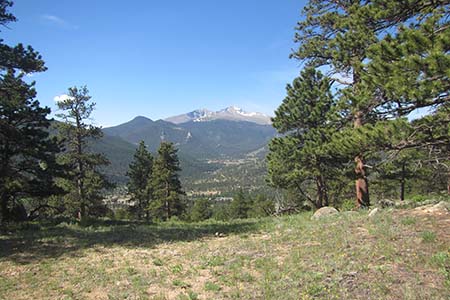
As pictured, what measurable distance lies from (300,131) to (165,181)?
64.5 feet

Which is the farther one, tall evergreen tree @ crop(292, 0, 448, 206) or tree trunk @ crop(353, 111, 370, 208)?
tree trunk @ crop(353, 111, 370, 208)

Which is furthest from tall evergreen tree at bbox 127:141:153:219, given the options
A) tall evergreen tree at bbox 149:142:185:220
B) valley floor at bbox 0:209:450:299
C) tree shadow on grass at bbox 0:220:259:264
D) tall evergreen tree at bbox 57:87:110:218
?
valley floor at bbox 0:209:450:299

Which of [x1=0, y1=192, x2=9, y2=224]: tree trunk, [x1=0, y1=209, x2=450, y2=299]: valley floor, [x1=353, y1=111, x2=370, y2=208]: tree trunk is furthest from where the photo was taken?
[x1=0, y1=192, x2=9, y2=224]: tree trunk

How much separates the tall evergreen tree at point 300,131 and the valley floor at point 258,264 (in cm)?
719

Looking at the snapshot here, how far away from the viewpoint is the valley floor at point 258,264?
22.0ft

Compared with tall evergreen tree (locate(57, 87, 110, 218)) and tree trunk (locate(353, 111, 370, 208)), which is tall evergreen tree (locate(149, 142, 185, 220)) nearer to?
tall evergreen tree (locate(57, 87, 110, 218))

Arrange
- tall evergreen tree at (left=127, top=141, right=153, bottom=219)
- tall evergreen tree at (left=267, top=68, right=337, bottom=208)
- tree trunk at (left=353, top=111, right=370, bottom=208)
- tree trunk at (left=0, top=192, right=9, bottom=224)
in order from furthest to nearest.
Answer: tall evergreen tree at (left=127, top=141, right=153, bottom=219) → tall evergreen tree at (left=267, top=68, right=337, bottom=208) → tree trunk at (left=0, top=192, right=9, bottom=224) → tree trunk at (left=353, top=111, right=370, bottom=208)

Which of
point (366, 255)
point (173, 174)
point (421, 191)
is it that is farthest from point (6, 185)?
point (421, 191)

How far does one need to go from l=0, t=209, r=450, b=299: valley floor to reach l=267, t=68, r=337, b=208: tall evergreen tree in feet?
23.6

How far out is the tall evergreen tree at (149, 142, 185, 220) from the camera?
118 ft

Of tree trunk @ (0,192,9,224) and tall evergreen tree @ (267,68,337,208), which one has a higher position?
tall evergreen tree @ (267,68,337,208)

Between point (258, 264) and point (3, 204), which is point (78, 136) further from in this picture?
point (258, 264)

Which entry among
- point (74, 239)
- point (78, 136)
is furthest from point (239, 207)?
point (74, 239)

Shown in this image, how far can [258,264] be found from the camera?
880 cm
